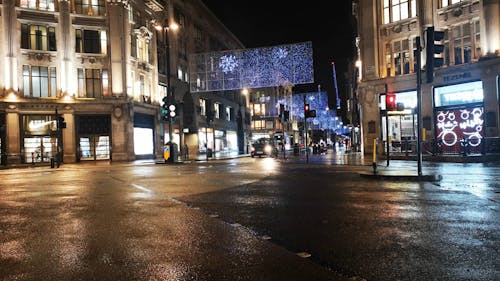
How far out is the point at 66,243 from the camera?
21.9 ft

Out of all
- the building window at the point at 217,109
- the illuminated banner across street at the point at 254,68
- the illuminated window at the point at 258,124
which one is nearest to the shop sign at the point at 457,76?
the illuminated banner across street at the point at 254,68

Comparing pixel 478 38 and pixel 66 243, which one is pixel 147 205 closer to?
pixel 66 243

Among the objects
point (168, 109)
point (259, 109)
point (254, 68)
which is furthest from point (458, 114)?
point (259, 109)

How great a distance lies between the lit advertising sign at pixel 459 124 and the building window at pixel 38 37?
109 ft

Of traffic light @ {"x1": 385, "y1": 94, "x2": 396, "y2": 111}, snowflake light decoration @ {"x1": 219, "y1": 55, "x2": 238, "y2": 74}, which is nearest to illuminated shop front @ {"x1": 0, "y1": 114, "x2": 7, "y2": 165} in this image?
snowflake light decoration @ {"x1": 219, "y1": 55, "x2": 238, "y2": 74}

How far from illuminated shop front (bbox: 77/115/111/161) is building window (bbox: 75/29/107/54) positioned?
6251 mm

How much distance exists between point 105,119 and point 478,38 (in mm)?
31854

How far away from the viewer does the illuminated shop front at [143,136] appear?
44.1 metres

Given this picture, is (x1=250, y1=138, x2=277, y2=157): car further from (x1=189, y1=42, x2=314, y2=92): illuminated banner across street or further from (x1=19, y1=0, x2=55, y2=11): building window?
(x1=19, y1=0, x2=55, y2=11): building window

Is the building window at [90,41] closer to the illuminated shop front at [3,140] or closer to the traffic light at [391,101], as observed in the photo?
the illuminated shop front at [3,140]

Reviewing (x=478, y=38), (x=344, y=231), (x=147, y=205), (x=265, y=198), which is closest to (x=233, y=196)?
(x=265, y=198)

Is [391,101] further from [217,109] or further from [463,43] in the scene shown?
[217,109]

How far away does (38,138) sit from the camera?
1565 inches

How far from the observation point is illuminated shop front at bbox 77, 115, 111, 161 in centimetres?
4122
